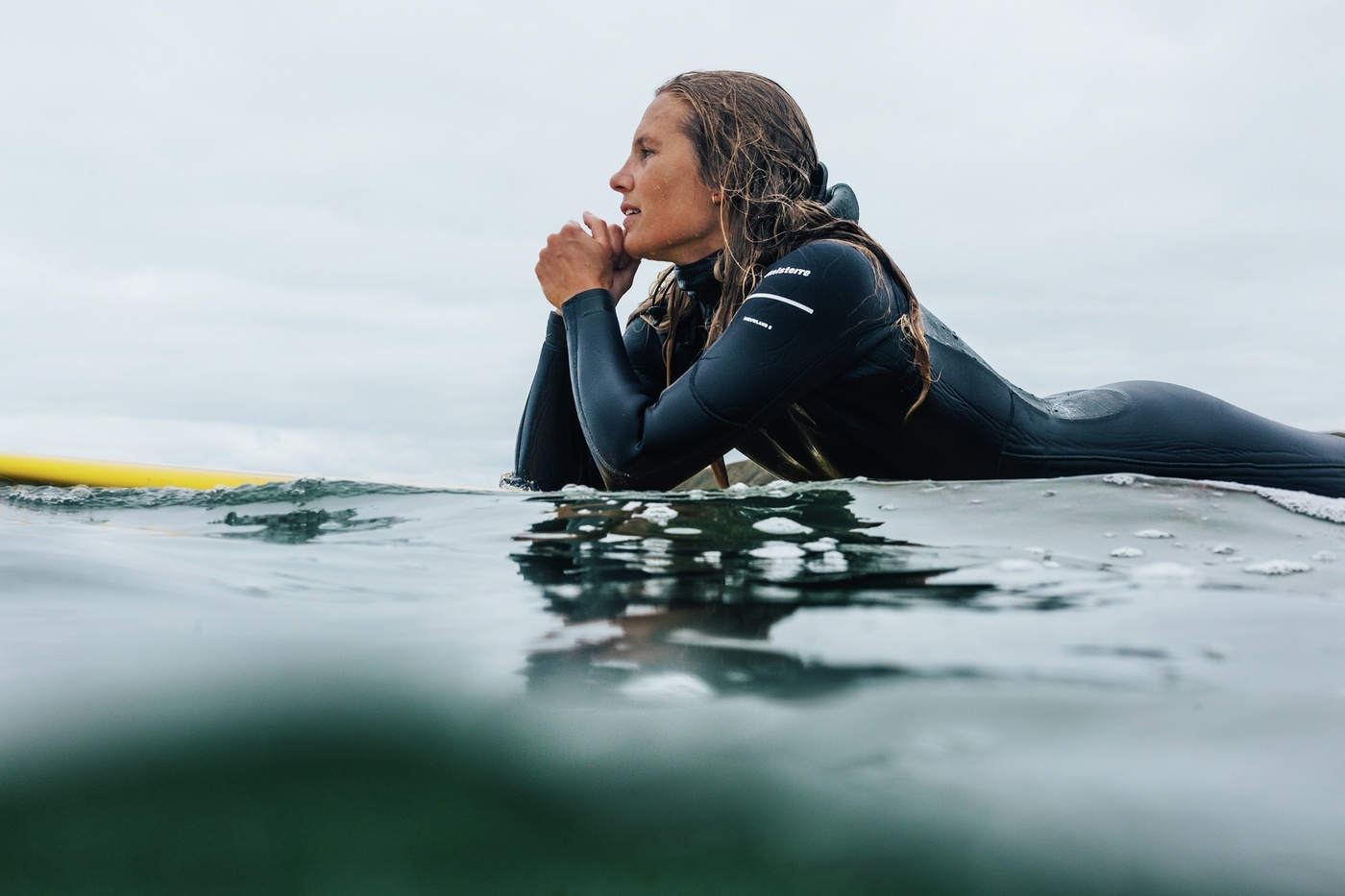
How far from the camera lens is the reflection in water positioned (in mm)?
854

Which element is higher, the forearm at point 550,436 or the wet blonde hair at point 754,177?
the wet blonde hair at point 754,177

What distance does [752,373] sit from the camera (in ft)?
6.26

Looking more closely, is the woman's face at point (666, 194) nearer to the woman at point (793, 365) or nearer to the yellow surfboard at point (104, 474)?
the woman at point (793, 365)

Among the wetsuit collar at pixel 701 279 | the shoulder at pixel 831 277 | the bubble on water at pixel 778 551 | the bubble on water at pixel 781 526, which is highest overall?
the wetsuit collar at pixel 701 279

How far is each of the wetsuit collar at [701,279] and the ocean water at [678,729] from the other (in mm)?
1146

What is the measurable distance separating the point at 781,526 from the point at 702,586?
470 millimetres

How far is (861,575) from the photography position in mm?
1279

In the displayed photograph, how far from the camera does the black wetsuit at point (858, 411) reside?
193 cm

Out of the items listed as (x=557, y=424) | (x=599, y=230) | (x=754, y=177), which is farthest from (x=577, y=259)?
(x=557, y=424)

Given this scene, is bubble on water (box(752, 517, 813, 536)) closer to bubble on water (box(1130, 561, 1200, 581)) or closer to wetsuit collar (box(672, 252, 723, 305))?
bubble on water (box(1130, 561, 1200, 581))

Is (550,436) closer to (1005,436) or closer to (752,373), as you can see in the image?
(752,373)

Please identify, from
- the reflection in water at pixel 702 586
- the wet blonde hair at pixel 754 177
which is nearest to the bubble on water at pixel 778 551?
the reflection in water at pixel 702 586

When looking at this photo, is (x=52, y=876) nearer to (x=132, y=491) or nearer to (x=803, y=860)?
(x=803, y=860)

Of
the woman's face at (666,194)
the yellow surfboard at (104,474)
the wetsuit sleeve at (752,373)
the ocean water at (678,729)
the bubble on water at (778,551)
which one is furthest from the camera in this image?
the yellow surfboard at (104,474)
